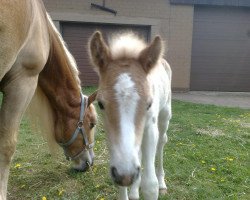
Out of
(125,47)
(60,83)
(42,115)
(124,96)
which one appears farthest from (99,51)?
(42,115)

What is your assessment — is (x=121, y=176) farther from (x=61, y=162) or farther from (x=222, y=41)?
(x=222, y=41)

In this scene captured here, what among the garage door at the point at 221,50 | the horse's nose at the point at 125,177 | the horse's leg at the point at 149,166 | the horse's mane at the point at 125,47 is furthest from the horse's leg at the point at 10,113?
the garage door at the point at 221,50

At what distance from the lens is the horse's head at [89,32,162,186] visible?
183 cm

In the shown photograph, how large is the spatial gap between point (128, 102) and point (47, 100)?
5.59 feet

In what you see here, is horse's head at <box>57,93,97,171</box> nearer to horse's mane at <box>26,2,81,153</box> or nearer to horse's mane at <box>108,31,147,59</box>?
horse's mane at <box>26,2,81,153</box>

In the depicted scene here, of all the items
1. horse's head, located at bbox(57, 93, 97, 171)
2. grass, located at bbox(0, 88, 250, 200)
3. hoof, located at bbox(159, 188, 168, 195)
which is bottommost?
grass, located at bbox(0, 88, 250, 200)

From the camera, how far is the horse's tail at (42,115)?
11.2 feet

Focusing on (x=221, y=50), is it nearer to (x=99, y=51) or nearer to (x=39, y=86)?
(x=39, y=86)

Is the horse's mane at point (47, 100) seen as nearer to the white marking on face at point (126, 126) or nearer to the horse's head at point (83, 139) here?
the horse's head at point (83, 139)

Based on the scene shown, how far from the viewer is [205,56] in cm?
1320

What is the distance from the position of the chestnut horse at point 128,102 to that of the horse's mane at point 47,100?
2.99ft

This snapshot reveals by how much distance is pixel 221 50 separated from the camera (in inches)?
525

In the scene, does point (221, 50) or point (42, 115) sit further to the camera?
point (221, 50)

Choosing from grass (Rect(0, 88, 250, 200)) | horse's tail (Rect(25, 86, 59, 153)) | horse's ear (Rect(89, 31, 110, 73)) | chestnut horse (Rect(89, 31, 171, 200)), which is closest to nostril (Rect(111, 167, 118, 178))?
chestnut horse (Rect(89, 31, 171, 200))
